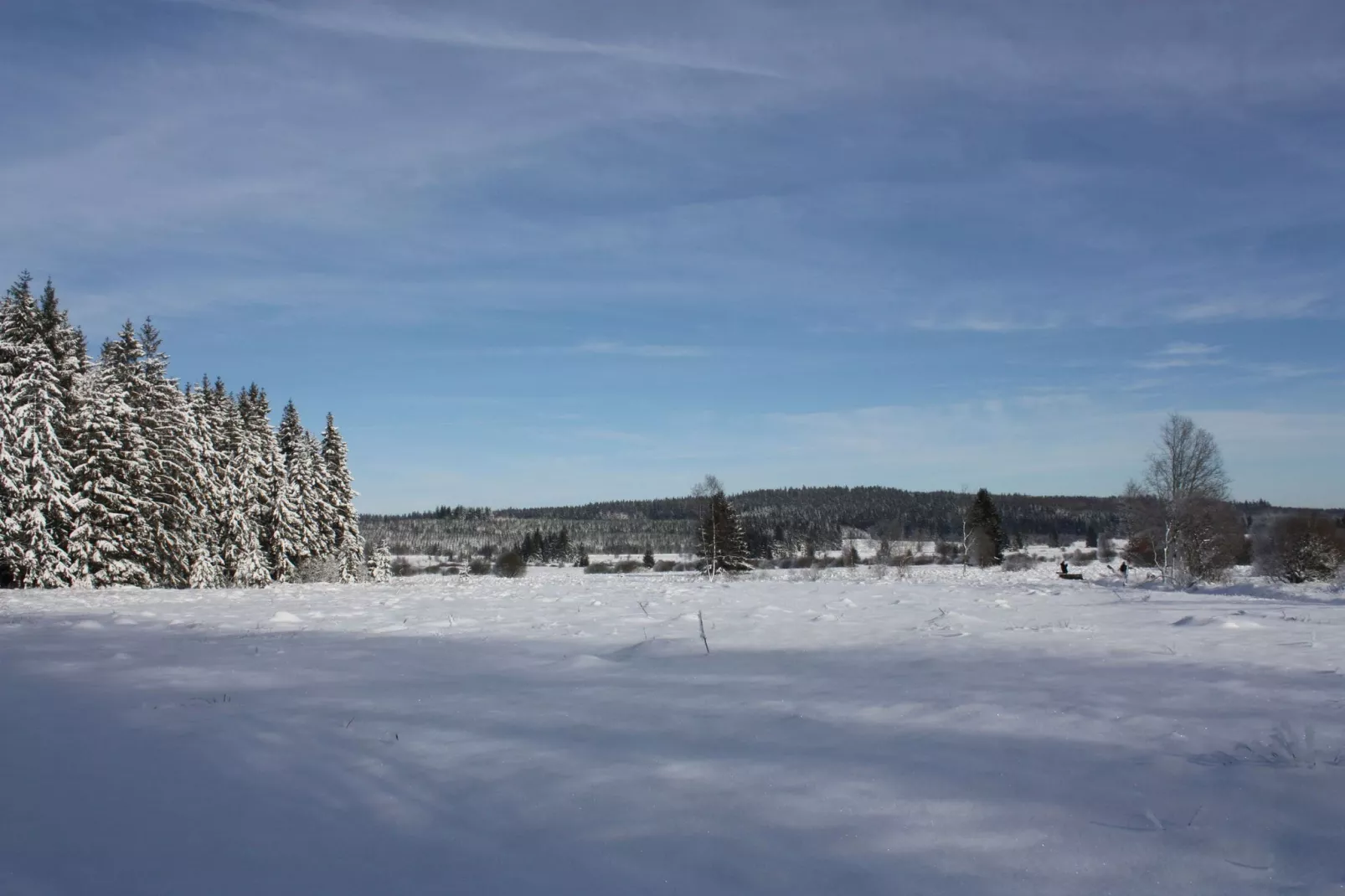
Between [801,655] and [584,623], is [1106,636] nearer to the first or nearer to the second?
[801,655]

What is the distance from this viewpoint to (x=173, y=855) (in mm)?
3254

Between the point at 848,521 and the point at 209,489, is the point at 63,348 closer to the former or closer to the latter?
the point at 209,489

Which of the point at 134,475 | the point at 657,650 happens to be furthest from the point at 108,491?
the point at 657,650

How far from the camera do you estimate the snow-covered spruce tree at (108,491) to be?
1025 inches

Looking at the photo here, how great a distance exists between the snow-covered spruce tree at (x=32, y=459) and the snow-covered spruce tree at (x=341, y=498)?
60.1 feet

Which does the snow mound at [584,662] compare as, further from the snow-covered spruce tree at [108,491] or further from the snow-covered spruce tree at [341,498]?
the snow-covered spruce tree at [341,498]

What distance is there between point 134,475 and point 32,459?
3.93 meters

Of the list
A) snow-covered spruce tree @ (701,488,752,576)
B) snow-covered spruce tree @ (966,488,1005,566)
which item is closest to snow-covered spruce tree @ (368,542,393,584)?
snow-covered spruce tree @ (701,488,752,576)

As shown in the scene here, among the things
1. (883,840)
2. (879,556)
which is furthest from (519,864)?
(879,556)

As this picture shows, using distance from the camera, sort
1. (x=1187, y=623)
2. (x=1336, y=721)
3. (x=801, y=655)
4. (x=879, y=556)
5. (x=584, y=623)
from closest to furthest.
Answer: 1. (x=1336, y=721)
2. (x=801, y=655)
3. (x=1187, y=623)
4. (x=584, y=623)
5. (x=879, y=556)

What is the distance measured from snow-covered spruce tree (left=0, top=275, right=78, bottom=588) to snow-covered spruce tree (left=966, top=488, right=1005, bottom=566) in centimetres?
4968

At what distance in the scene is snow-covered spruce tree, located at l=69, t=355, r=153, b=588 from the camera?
2605 centimetres

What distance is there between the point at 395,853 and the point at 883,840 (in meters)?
2.08

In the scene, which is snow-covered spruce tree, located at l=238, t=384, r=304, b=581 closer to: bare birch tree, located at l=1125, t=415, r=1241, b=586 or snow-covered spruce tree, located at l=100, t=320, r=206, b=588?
snow-covered spruce tree, located at l=100, t=320, r=206, b=588
